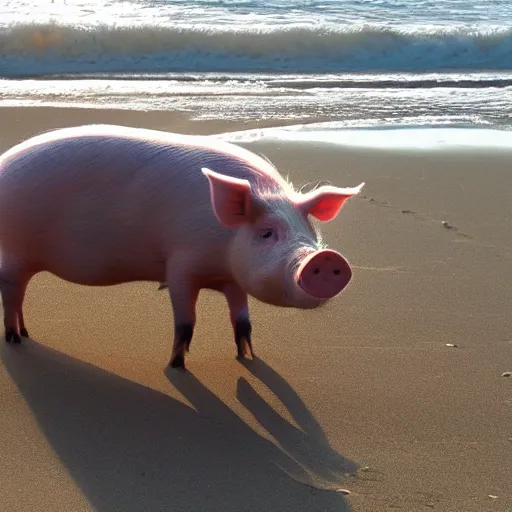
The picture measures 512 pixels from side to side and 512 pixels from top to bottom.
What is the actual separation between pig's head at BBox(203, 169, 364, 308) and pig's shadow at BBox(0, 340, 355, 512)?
43 centimetres

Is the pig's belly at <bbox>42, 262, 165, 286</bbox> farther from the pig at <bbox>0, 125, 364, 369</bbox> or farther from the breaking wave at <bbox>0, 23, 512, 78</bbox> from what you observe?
the breaking wave at <bbox>0, 23, 512, 78</bbox>

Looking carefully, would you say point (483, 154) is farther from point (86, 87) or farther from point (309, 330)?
point (86, 87)

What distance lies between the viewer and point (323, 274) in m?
3.13

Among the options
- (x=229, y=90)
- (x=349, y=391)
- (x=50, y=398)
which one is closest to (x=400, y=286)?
(x=349, y=391)

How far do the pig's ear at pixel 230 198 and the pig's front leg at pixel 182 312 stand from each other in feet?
1.07

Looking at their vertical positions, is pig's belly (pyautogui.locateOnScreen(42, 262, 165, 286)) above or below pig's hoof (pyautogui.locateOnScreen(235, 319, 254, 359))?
above

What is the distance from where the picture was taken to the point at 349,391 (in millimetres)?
3693

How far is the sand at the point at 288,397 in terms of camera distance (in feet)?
9.89

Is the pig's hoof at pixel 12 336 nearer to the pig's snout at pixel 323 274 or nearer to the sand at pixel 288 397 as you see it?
the sand at pixel 288 397

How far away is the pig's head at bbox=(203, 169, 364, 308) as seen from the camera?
3.35 meters

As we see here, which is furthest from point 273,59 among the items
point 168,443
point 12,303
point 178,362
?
point 168,443

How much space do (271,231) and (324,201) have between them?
245 millimetres

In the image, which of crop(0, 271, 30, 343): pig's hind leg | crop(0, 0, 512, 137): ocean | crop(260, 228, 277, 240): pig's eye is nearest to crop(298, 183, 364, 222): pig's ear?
crop(260, 228, 277, 240): pig's eye

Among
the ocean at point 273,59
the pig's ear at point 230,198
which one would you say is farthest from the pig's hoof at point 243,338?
the ocean at point 273,59
